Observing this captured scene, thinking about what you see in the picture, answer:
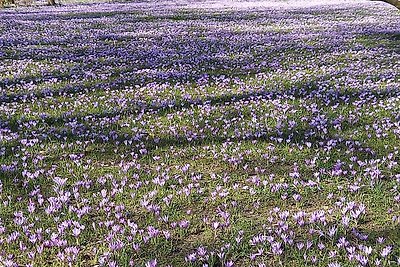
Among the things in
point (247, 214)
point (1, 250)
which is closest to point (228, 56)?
point (247, 214)

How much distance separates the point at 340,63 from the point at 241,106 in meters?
6.76

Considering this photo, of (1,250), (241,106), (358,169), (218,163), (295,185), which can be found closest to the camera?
(1,250)

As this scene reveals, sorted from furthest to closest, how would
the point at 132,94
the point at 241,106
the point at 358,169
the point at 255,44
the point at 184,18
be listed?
the point at 184,18, the point at 255,44, the point at 132,94, the point at 241,106, the point at 358,169

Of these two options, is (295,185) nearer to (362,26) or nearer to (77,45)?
(77,45)

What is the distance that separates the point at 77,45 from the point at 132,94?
10.6 m

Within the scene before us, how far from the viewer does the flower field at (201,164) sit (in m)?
4.64

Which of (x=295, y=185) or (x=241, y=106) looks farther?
(x=241, y=106)

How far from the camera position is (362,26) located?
26.9m

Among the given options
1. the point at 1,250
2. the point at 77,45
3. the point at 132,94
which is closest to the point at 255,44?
the point at 77,45

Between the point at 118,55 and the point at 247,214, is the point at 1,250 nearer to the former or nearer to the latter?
the point at 247,214

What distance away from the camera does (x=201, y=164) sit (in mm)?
6898

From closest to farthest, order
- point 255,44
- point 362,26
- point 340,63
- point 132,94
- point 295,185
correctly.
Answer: point 295,185 < point 132,94 < point 340,63 < point 255,44 < point 362,26

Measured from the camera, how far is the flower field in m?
4.64

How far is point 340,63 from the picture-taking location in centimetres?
1531
